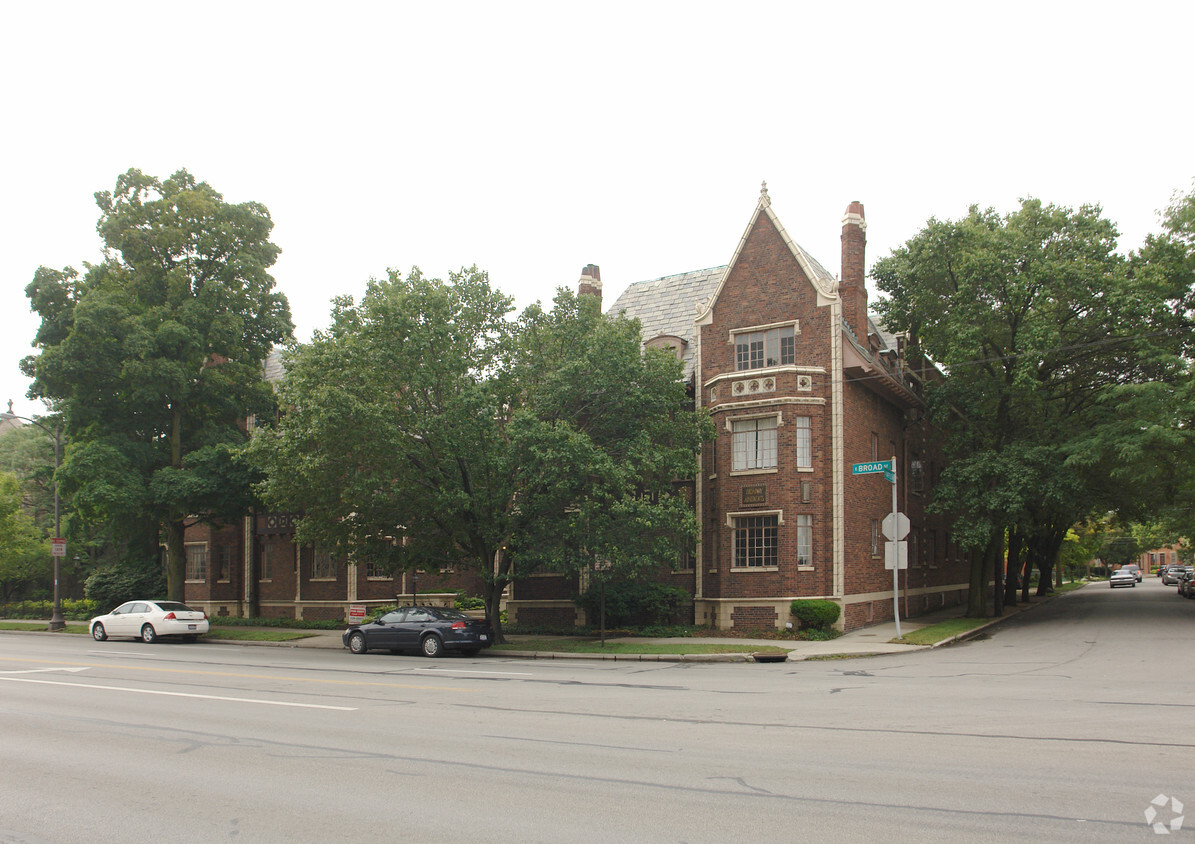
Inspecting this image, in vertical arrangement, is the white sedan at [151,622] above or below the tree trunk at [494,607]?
below

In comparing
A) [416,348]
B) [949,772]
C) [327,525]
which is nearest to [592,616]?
[327,525]

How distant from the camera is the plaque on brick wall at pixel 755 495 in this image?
26.6 meters

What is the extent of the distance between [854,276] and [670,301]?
26.0 ft

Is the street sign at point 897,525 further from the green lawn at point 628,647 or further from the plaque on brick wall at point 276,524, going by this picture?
the plaque on brick wall at point 276,524

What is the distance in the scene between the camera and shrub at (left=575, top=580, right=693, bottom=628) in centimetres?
2745

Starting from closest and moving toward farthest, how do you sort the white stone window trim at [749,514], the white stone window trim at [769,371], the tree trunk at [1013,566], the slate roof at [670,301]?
the white stone window trim at [749,514] < the white stone window trim at [769,371] < the slate roof at [670,301] < the tree trunk at [1013,566]

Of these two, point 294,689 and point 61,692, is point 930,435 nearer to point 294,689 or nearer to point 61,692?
point 294,689

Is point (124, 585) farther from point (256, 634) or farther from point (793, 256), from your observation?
point (793, 256)

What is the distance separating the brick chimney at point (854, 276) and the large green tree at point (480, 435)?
688 centimetres

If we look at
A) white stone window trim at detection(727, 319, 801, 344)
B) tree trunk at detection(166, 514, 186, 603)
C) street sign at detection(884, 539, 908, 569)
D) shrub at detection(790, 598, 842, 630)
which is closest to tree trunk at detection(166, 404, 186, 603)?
tree trunk at detection(166, 514, 186, 603)

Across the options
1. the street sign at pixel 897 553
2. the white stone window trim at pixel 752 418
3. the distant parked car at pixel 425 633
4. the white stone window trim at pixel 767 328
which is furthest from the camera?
the white stone window trim at pixel 767 328

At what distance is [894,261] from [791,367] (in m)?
9.30

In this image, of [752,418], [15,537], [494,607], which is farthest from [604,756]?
[15,537]

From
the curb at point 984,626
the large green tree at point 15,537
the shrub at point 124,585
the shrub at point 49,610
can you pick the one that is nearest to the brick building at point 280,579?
the shrub at point 124,585
